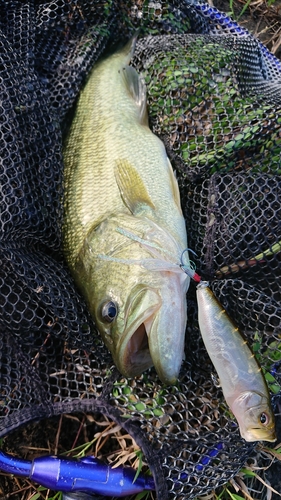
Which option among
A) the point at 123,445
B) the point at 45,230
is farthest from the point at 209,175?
the point at 123,445

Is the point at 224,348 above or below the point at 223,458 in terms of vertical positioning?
above

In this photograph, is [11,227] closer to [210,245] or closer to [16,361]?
[16,361]

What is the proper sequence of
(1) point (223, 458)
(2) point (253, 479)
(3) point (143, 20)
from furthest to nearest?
1. (3) point (143, 20)
2. (2) point (253, 479)
3. (1) point (223, 458)

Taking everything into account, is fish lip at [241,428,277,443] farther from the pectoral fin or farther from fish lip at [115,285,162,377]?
the pectoral fin

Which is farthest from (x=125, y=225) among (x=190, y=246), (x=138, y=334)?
(x=138, y=334)

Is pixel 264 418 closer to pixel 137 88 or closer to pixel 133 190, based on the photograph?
pixel 133 190

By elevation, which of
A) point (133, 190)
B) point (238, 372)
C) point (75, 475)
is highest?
point (133, 190)

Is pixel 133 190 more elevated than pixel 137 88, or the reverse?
pixel 137 88

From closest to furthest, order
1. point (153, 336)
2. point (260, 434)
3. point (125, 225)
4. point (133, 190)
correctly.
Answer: point (260, 434) < point (153, 336) < point (125, 225) < point (133, 190)
